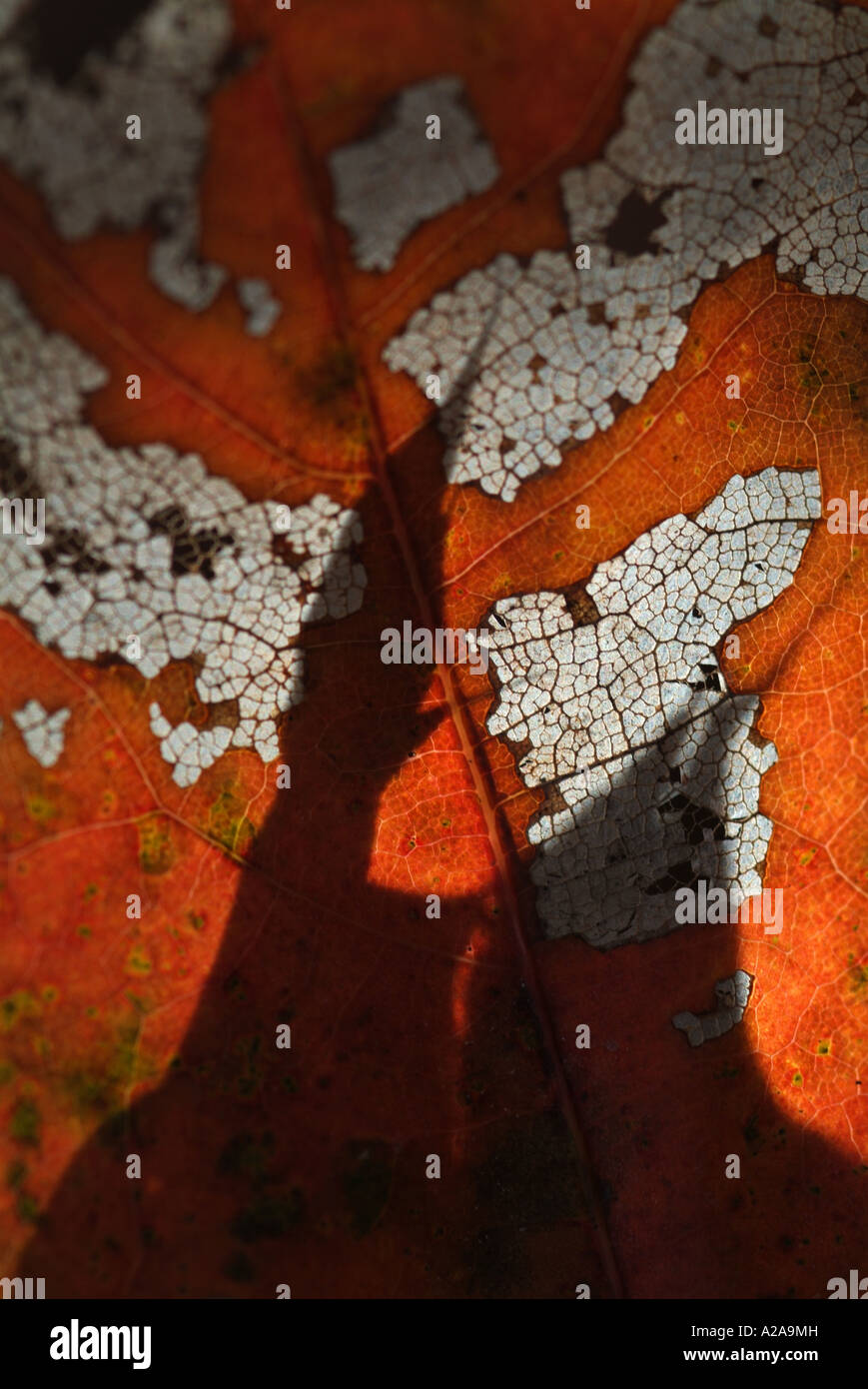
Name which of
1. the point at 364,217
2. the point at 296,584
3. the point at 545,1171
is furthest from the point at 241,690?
the point at 545,1171

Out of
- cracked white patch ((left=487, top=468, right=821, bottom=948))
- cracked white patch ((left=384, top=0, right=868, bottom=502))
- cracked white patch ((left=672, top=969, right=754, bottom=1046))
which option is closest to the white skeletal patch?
cracked white patch ((left=384, top=0, right=868, bottom=502))

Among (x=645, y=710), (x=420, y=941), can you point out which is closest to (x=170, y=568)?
(x=420, y=941)

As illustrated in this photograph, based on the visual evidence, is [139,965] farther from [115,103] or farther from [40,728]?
[115,103]

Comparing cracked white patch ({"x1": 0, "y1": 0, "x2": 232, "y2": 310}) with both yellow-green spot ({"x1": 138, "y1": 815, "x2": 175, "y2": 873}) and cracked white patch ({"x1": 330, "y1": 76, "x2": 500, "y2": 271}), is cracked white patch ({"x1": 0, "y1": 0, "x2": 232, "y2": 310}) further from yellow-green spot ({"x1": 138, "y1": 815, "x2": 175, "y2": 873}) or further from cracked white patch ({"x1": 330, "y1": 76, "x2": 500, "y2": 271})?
yellow-green spot ({"x1": 138, "y1": 815, "x2": 175, "y2": 873})

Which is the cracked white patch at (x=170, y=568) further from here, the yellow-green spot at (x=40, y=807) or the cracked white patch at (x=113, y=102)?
the cracked white patch at (x=113, y=102)

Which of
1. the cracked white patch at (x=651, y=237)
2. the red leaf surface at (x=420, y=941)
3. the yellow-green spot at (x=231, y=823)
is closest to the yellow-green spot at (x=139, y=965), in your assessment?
the red leaf surface at (x=420, y=941)
